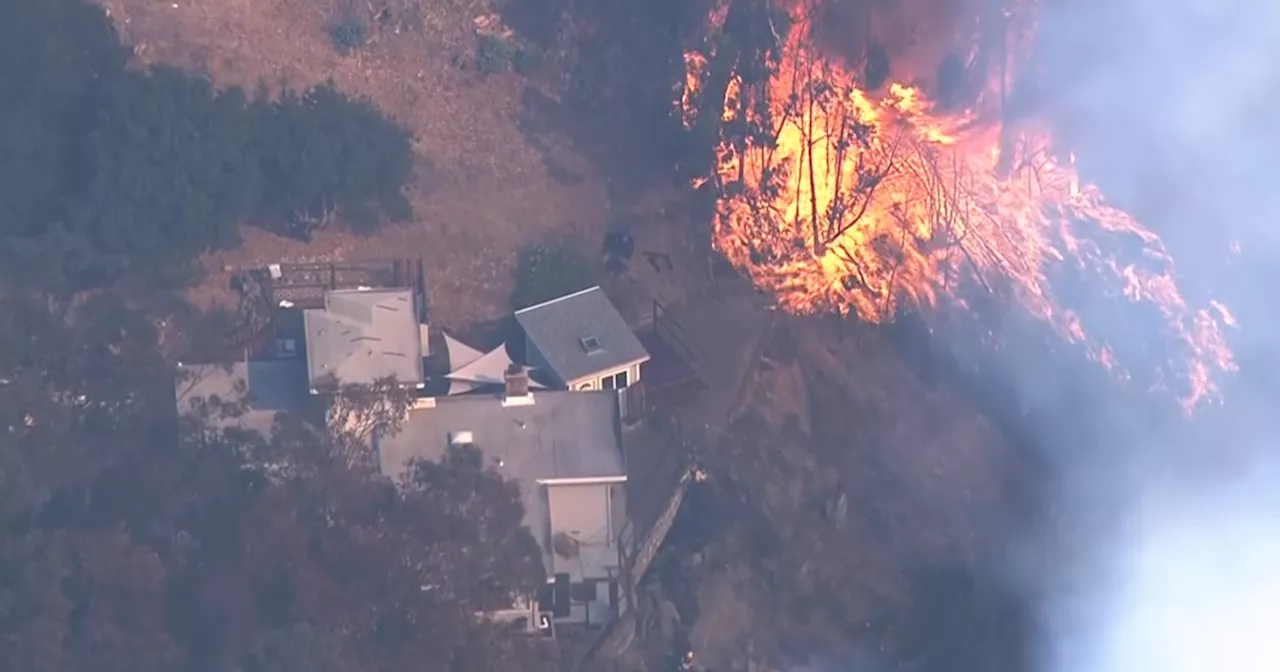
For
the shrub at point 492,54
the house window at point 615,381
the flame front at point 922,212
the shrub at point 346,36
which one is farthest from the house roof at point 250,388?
the flame front at point 922,212

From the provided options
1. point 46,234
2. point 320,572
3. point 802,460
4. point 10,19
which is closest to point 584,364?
point 802,460

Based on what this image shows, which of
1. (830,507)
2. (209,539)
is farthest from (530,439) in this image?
(830,507)

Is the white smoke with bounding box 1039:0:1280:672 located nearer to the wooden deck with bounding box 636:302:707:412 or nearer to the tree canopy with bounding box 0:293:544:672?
the wooden deck with bounding box 636:302:707:412

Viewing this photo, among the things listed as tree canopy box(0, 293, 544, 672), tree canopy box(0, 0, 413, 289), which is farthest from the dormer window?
tree canopy box(0, 0, 413, 289)

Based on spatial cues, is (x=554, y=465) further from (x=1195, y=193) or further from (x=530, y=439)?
(x=1195, y=193)

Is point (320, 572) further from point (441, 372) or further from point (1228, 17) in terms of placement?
point (1228, 17)

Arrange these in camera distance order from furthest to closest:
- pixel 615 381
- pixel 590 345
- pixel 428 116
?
pixel 428 116
pixel 615 381
pixel 590 345

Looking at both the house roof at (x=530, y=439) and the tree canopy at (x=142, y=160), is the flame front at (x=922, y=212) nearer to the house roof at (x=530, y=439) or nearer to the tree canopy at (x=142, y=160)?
the house roof at (x=530, y=439)
